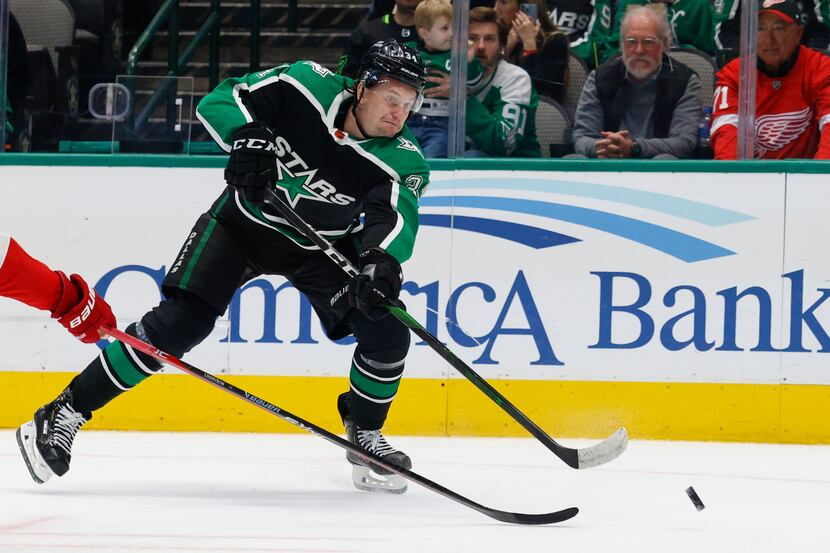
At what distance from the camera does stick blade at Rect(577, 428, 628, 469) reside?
10.0 ft

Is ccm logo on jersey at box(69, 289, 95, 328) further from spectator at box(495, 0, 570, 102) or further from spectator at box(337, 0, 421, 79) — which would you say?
spectator at box(495, 0, 570, 102)

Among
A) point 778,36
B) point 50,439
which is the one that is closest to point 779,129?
point 778,36

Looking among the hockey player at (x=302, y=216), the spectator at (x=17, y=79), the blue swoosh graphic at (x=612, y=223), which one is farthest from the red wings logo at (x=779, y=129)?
the spectator at (x=17, y=79)

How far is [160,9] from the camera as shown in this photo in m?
4.42

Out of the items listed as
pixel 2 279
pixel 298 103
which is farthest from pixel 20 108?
pixel 2 279

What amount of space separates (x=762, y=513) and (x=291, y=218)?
4.52 ft

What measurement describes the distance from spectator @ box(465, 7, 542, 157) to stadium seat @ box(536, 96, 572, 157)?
21 millimetres

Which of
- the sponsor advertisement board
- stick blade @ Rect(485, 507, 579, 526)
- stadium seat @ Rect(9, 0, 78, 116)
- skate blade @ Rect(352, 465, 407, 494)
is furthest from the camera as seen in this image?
stadium seat @ Rect(9, 0, 78, 116)

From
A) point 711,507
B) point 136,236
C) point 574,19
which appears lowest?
point 711,507

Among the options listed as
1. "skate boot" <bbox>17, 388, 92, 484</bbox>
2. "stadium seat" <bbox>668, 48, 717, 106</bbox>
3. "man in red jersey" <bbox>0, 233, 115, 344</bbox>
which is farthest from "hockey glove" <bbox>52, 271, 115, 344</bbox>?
"stadium seat" <bbox>668, 48, 717, 106</bbox>

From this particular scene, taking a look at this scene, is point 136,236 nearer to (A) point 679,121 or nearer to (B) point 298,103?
(B) point 298,103

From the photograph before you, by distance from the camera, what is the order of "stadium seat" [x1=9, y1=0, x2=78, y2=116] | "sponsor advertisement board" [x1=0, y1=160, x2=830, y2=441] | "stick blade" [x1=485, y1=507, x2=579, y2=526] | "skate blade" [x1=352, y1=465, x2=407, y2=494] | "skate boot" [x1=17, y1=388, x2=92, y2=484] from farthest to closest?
"stadium seat" [x1=9, y1=0, x2=78, y2=116] < "sponsor advertisement board" [x1=0, y1=160, x2=830, y2=441] < "skate blade" [x1=352, y1=465, x2=407, y2=494] < "skate boot" [x1=17, y1=388, x2=92, y2=484] < "stick blade" [x1=485, y1=507, x2=579, y2=526]

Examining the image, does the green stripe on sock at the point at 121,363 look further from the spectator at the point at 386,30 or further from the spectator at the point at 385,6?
the spectator at the point at 385,6

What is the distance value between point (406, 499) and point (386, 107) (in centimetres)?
100
